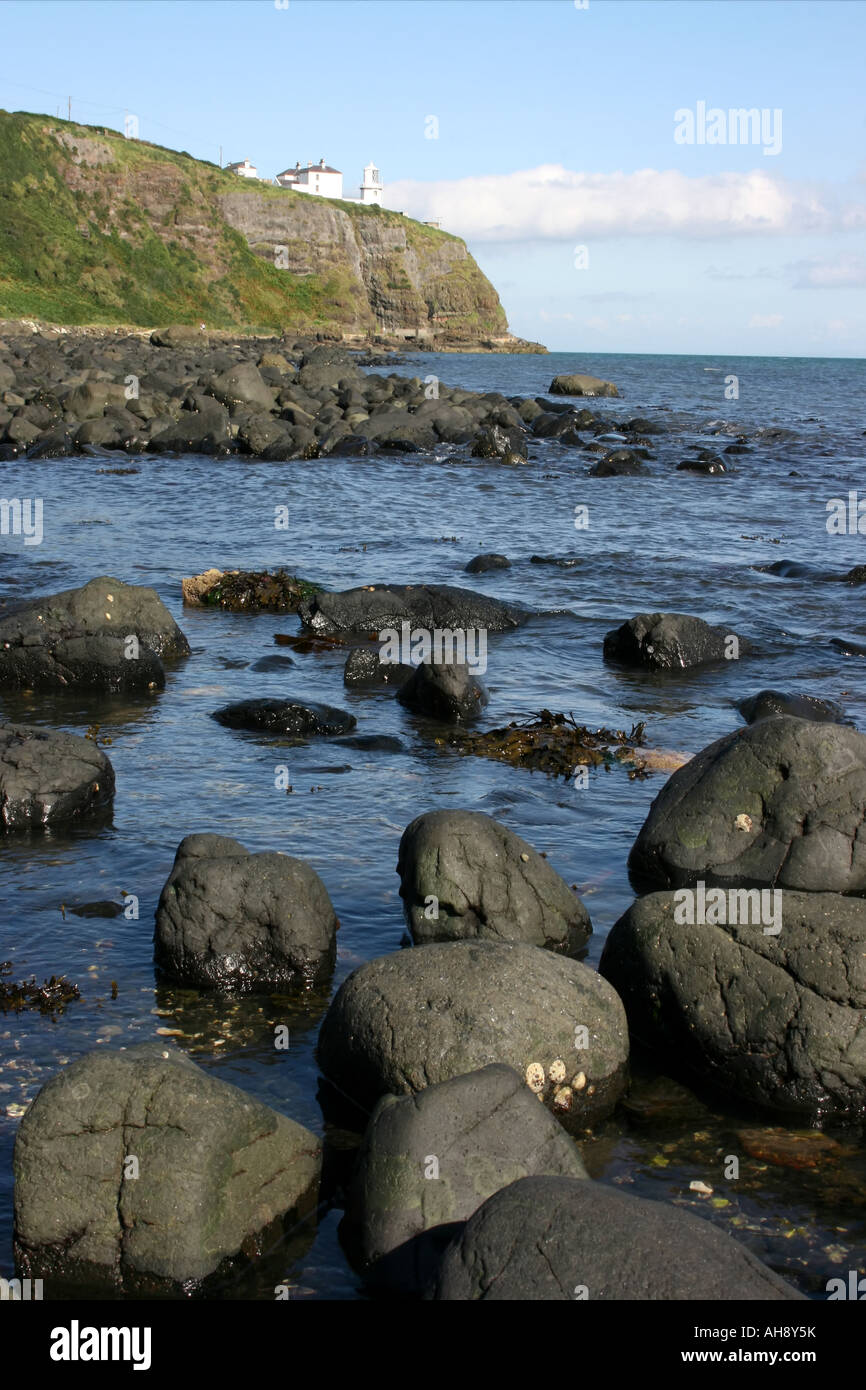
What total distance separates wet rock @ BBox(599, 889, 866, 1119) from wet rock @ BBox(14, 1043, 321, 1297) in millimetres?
2443

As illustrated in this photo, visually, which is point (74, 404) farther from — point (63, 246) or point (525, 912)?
point (63, 246)

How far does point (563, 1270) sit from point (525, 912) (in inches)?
138

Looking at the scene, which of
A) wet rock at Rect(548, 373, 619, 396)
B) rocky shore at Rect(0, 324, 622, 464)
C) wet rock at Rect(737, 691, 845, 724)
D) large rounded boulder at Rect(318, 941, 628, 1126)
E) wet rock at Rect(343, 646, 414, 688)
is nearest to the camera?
large rounded boulder at Rect(318, 941, 628, 1126)

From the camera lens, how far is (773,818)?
337 inches

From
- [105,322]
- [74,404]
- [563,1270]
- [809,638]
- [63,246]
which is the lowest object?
[563,1270]

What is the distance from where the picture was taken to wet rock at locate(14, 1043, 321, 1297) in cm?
510

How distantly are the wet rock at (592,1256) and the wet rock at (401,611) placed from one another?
11.9 metres

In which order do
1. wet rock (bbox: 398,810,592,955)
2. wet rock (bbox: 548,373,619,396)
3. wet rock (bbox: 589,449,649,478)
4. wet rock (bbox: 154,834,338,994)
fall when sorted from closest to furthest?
Answer: wet rock (bbox: 154,834,338,994) < wet rock (bbox: 398,810,592,955) < wet rock (bbox: 589,449,649,478) < wet rock (bbox: 548,373,619,396)

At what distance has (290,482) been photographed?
3073 cm

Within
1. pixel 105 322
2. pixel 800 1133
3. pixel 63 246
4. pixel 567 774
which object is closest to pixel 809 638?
pixel 567 774

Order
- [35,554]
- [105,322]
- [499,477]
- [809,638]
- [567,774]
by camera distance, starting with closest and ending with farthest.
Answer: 1. [567,774]
2. [809,638]
3. [35,554]
4. [499,477]
5. [105,322]

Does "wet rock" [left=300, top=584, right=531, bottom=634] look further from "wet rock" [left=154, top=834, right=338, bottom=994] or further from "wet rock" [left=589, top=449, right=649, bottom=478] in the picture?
"wet rock" [left=589, top=449, right=649, bottom=478]

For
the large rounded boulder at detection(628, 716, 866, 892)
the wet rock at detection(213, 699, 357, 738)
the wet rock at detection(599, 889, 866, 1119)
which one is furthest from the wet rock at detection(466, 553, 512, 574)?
the wet rock at detection(599, 889, 866, 1119)

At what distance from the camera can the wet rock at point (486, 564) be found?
20.7 metres
